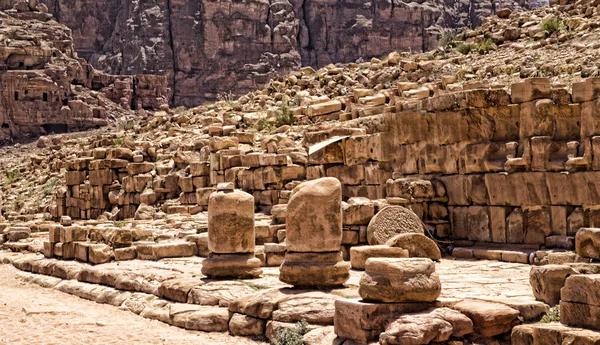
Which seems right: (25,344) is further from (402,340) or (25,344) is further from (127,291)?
(402,340)

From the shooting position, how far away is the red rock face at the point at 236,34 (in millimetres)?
71438

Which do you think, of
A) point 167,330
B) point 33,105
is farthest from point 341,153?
point 33,105

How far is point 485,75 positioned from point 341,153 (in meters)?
5.78

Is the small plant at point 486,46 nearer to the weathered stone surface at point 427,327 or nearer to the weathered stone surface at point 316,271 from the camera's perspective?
the weathered stone surface at point 316,271

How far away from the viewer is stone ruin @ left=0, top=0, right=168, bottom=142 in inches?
1941

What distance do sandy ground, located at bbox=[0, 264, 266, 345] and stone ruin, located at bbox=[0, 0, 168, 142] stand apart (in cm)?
3664

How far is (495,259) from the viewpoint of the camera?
13.8 meters

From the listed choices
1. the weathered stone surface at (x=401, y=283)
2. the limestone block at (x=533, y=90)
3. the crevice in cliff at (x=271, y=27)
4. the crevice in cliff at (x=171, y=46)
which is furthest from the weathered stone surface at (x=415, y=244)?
the crevice in cliff at (x=271, y=27)

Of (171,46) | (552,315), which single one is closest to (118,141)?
(552,315)

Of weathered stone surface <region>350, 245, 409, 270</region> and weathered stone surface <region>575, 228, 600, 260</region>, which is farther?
weathered stone surface <region>350, 245, 409, 270</region>

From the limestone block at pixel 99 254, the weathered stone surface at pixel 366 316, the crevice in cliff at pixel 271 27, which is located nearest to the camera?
the weathered stone surface at pixel 366 316

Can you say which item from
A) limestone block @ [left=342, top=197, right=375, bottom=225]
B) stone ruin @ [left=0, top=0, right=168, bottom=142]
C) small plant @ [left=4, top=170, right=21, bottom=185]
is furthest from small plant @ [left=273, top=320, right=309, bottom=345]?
stone ruin @ [left=0, top=0, right=168, bottom=142]

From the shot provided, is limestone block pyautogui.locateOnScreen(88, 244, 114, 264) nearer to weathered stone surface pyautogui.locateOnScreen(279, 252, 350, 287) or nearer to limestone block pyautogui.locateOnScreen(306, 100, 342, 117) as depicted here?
weathered stone surface pyautogui.locateOnScreen(279, 252, 350, 287)

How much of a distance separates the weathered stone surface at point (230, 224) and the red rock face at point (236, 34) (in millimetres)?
56771
